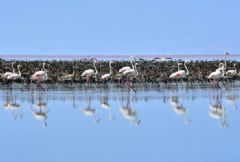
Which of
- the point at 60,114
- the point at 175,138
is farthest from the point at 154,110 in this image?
the point at 175,138

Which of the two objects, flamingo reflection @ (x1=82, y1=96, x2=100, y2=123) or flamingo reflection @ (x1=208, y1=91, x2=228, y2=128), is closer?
flamingo reflection @ (x1=208, y1=91, x2=228, y2=128)

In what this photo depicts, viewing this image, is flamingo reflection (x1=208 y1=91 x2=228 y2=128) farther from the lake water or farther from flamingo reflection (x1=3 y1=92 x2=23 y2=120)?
flamingo reflection (x1=3 y1=92 x2=23 y2=120)

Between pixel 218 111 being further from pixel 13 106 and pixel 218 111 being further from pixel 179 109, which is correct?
pixel 13 106

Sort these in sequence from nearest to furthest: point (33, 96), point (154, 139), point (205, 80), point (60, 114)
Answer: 1. point (154, 139)
2. point (60, 114)
3. point (33, 96)
4. point (205, 80)

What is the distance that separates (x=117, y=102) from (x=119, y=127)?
7.10 m

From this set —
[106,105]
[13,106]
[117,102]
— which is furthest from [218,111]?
[13,106]

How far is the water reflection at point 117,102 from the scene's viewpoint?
19.6 meters

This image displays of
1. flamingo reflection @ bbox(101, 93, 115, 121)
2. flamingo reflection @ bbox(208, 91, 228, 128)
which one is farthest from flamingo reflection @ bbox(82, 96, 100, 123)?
flamingo reflection @ bbox(208, 91, 228, 128)

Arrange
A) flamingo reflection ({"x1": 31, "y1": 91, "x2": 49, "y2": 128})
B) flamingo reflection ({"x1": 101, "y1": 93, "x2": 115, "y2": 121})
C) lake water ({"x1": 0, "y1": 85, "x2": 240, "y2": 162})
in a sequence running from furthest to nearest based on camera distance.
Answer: flamingo reflection ({"x1": 101, "y1": 93, "x2": 115, "y2": 121}) → flamingo reflection ({"x1": 31, "y1": 91, "x2": 49, "y2": 128}) → lake water ({"x1": 0, "y1": 85, "x2": 240, "y2": 162})

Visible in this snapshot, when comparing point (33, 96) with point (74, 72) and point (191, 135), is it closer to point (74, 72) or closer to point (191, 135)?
point (74, 72)

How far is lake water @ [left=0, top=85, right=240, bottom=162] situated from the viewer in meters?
13.0

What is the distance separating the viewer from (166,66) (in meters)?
38.9

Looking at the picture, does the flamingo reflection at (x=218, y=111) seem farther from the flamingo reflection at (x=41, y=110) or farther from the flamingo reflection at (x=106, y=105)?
the flamingo reflection at (x=41, y=110)

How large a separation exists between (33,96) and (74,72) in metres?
8.16
